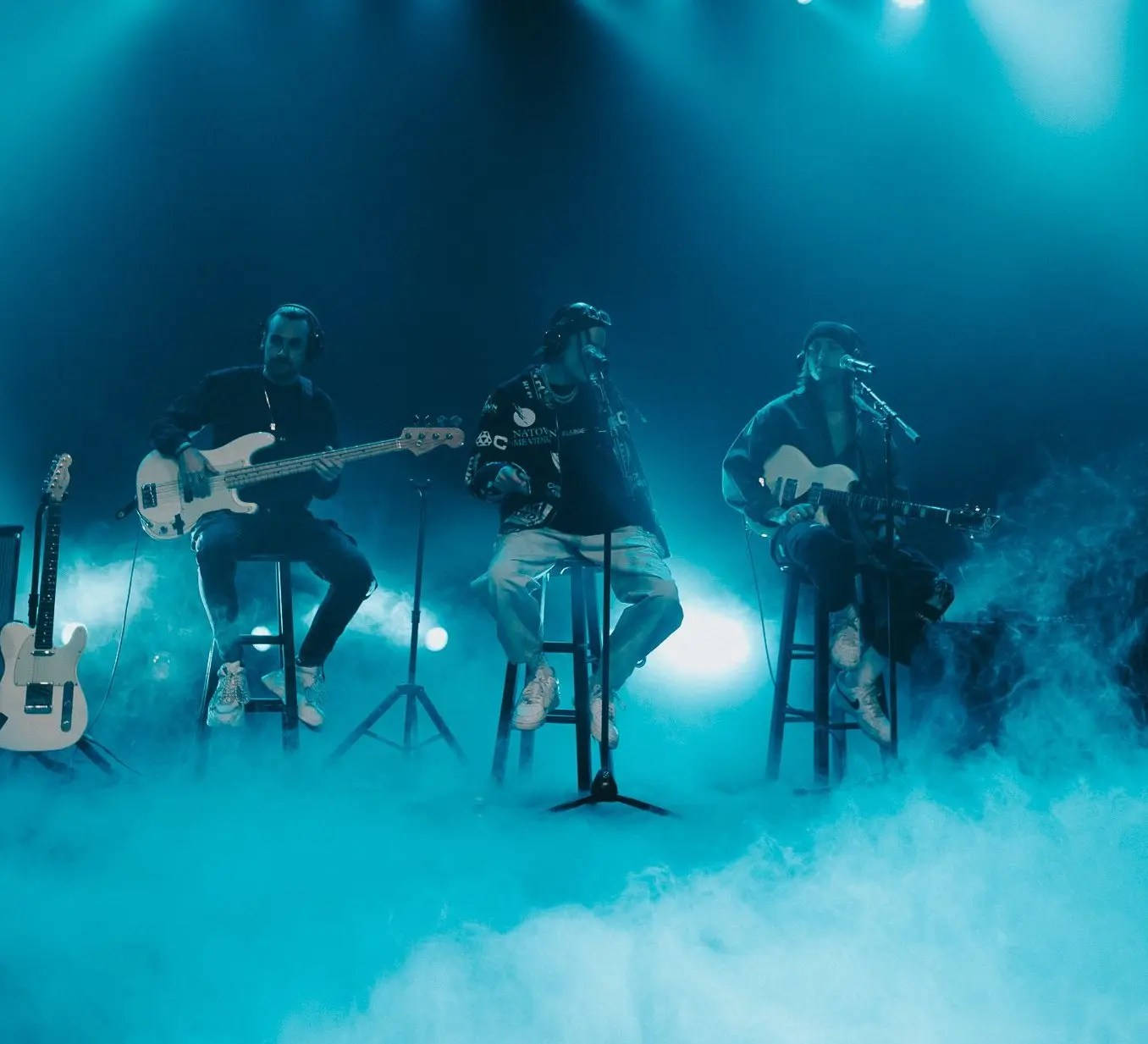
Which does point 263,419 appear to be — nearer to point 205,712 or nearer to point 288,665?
point 288,665

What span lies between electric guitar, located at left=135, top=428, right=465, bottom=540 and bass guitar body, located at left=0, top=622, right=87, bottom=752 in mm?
490

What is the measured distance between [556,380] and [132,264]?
2.29m

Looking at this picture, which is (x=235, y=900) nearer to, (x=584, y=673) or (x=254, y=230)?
(x=584, y=673)

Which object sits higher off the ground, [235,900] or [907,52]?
[907,52]

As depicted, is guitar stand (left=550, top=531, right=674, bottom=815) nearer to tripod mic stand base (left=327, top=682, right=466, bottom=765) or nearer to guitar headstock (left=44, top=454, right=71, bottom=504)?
tripod mic stand base (left=327, top=682, right=466, bottom=765)

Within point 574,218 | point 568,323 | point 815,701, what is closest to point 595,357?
point 568,323

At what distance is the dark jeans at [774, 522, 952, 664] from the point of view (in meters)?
3.56

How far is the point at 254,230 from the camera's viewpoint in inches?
193

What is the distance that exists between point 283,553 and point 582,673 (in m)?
1.18

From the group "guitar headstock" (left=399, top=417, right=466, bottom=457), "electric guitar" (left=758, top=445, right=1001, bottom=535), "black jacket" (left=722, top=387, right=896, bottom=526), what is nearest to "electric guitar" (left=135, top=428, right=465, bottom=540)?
"guitar headstock" (left=399, top=417, right=466, bottom=457)

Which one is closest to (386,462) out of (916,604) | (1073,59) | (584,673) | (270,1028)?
(584,673)

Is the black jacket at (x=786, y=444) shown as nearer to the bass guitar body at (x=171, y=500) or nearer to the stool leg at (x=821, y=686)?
the stool leg at (x=821, y=686)

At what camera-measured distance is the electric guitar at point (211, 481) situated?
3869mm

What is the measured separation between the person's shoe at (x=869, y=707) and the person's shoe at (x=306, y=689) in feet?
6.34
